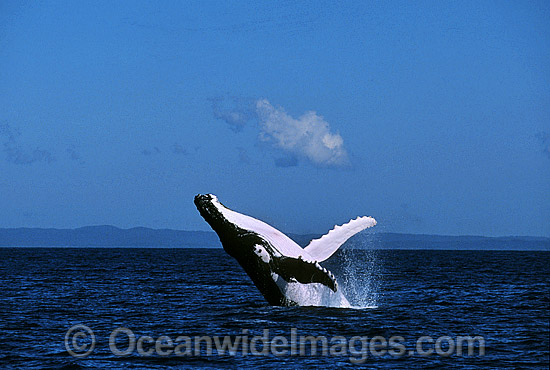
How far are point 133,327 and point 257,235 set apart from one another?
13.9ft

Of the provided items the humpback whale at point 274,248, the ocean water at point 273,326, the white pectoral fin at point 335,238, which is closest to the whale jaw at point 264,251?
the humpback whale at point 274,248

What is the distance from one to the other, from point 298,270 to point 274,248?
0.66 metres

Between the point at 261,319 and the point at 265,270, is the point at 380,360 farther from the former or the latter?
the point at 261,319

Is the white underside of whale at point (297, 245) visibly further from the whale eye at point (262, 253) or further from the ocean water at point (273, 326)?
the ocean water at point (273, 326)

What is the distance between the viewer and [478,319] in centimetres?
1939

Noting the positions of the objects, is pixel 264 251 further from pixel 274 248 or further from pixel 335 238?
pixel 335 238

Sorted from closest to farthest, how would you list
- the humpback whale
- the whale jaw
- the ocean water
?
the ocean water, the humpback whale, the whale jaw

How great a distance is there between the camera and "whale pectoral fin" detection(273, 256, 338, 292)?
15516 millimetres

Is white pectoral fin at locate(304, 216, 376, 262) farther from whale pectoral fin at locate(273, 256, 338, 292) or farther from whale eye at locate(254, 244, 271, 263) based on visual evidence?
whale eye at locate(254, 244, 271, 263)

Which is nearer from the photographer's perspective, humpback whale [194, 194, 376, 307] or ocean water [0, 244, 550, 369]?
ocean water [0, 244, 550, 369]

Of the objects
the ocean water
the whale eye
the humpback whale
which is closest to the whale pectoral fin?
the humpback whale

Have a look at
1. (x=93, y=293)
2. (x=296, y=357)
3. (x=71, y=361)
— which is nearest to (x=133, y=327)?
(x=71, y=361)

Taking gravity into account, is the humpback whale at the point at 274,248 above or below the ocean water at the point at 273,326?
above

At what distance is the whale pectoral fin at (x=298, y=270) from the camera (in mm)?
15516
